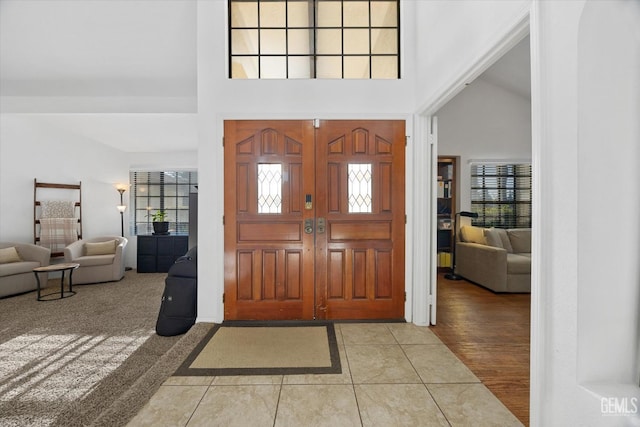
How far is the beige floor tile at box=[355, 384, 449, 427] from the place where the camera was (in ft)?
5.52

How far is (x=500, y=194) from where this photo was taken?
5848mm

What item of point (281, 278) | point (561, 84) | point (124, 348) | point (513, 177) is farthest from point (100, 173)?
point (513, 177)

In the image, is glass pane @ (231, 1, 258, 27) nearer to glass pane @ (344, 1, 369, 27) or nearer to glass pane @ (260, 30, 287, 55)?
glass pane @ (260, 30, 287, 55)

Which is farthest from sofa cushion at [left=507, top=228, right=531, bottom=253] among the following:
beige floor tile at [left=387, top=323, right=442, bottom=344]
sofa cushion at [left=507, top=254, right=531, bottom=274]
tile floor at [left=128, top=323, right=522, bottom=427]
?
tile floor at [left=128, top=323, right=522, bottom=427]

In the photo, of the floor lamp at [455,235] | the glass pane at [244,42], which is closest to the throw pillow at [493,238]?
the floor lamp at [455,235]

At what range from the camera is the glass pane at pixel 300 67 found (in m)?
3.34

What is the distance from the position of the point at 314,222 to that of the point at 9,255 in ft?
16.1

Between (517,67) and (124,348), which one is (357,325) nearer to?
(124,348)

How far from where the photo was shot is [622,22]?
3.94 ft

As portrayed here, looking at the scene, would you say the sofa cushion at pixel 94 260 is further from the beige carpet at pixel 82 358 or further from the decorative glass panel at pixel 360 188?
the decorative glass panel at pixel 360 188

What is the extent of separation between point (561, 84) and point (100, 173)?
773 cm

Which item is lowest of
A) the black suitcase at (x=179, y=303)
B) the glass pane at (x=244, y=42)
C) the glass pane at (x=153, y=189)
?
the black suitcase at (x=179, y=303)

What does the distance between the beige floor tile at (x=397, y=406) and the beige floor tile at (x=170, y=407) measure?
100 centimetres

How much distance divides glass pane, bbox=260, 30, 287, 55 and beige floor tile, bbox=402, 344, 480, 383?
3.22 metres
